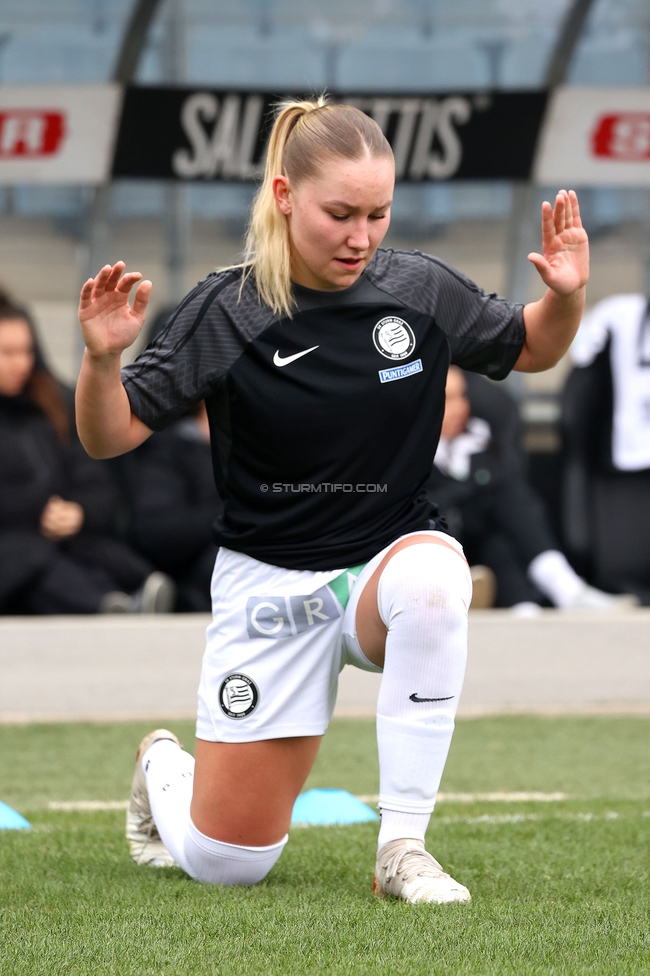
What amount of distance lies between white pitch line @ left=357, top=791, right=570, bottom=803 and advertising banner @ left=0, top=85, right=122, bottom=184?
4.74 m

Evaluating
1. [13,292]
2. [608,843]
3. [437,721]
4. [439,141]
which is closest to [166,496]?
[13,292]

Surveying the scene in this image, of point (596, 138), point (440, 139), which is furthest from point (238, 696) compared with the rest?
point (596, 138)

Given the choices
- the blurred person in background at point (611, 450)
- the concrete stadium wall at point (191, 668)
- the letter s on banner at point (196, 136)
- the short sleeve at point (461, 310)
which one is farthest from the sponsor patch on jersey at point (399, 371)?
the letter s on banner at point (196, 136)

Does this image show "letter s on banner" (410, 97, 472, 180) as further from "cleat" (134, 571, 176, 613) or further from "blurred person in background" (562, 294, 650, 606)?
"cleat" (134, 571, 176, 613)

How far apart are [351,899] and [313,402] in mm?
884

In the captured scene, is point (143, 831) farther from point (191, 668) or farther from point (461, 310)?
point (191, 668)

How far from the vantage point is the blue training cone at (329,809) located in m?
3.86

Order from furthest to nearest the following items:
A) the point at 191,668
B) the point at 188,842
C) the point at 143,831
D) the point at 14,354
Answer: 1. the point at 14,354
2. the point at 191,668
3. the point at 143,831
4. the point at 188,842

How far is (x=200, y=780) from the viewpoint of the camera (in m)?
2.93

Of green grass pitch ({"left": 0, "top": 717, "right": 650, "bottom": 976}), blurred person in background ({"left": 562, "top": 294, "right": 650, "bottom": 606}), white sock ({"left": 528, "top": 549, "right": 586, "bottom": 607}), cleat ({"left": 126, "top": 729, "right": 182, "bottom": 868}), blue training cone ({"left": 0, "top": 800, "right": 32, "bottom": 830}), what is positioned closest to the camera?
green grass pitch ({"left": 0, "top": 717, "right": 650, "bottom": 976})

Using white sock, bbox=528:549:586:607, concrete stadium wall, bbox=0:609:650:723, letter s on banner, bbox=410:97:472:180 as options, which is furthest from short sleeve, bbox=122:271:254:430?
letter s on banner, bbox=410:97:472:180

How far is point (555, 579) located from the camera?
6926 mm

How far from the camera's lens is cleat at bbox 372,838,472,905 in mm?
2586

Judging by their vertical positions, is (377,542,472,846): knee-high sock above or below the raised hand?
below
